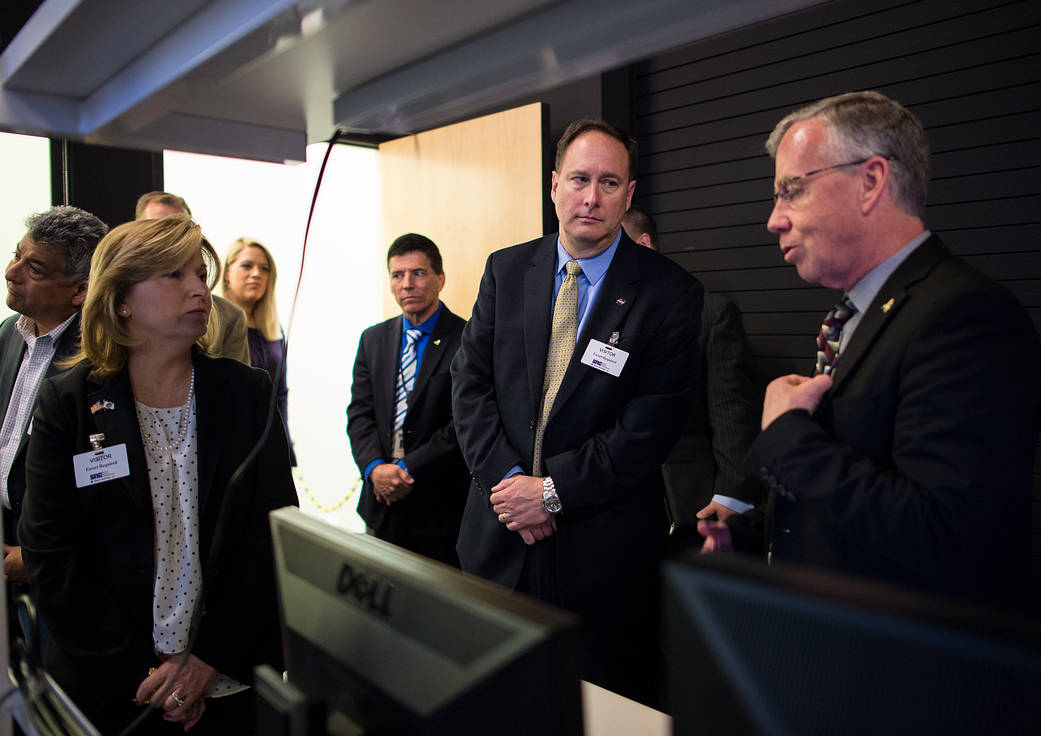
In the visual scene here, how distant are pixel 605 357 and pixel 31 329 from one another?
1.57 metres

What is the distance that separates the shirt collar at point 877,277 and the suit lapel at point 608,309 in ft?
2.11

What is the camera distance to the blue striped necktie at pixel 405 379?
2.93m

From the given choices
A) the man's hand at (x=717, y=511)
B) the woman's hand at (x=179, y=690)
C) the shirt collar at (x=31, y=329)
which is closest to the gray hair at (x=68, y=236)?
the shirt collar at (x=31, y=329)

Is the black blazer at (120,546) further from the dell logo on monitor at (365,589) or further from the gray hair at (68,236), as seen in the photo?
the dell logo on monitor at (365,589)

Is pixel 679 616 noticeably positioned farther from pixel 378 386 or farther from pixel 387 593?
pixel 378 386

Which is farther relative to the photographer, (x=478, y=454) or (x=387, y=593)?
(x=478, y=454)

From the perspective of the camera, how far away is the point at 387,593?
582mm

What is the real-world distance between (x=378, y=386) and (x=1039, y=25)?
8.12ft

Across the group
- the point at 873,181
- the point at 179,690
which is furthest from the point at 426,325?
the point at 873,181

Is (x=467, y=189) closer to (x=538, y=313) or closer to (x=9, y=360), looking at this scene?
(x=538, y=313)

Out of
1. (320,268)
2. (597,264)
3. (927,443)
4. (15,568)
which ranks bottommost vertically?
(15,568)

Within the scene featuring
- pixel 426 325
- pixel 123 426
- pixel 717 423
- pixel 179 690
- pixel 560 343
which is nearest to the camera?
pixel 179 690

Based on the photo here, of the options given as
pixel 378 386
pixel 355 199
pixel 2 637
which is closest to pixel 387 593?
pixel 2 637

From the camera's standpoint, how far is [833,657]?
0.38 metres
